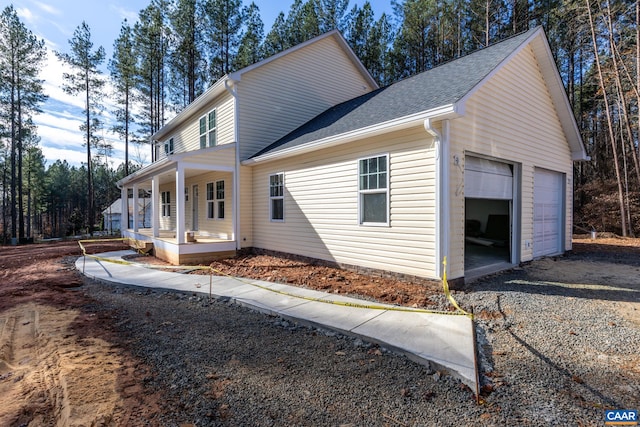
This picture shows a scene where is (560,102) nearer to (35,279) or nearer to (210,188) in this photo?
(210,188)

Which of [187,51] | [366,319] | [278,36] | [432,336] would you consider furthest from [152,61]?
[432,336]

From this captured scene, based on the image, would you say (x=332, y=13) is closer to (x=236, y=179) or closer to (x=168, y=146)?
(x=168, y=146)

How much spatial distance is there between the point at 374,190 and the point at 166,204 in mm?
13874

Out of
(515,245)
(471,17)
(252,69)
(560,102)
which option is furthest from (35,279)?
(471,17)

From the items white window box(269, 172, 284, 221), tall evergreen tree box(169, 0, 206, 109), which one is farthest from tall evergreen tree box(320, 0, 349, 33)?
white window box(269, 172, 284, 221)

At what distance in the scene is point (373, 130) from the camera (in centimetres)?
636

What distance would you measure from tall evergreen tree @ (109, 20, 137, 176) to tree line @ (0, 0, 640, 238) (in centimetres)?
8

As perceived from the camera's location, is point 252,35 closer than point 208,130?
No

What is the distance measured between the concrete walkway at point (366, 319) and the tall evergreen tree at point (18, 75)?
2316cm

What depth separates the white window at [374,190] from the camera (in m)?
6.52

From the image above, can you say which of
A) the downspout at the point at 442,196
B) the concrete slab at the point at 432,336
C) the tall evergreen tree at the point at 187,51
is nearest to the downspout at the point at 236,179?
the downspout at the point at 442,196

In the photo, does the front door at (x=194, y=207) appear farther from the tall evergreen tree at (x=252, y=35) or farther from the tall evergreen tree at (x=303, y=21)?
the tall evergreen tree at (x=303, y=21)

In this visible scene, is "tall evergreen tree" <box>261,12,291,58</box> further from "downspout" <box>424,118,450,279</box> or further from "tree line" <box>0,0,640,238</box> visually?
"downspout" <box>424,118,450,279</box>

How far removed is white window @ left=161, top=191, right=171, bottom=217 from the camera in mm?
16531
